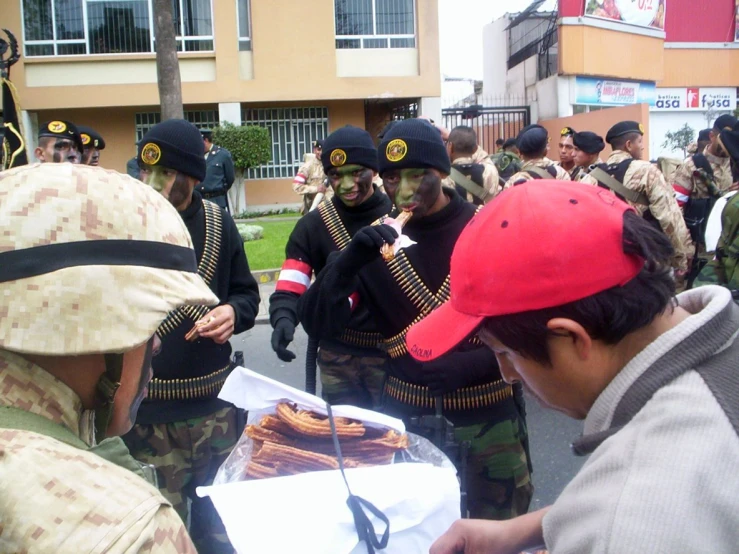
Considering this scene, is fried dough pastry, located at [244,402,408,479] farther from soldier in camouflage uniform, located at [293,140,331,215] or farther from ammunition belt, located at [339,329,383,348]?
soldier in camouflage uniform, located at [293,140,331,215]

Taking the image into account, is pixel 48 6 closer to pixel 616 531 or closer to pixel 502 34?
pixel 502 34

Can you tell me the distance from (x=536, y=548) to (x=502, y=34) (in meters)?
29.1

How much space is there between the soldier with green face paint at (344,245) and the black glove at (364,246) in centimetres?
82

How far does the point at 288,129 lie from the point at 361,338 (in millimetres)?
Result: 18113

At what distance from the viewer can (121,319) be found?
3.98 feet

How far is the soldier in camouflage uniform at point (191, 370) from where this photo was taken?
307 centimetres

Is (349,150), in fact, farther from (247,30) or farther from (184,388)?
(247,30)

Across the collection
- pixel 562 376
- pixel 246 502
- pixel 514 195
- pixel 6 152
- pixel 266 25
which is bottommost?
pixel 246 502

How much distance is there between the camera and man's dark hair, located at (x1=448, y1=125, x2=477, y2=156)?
6.93m

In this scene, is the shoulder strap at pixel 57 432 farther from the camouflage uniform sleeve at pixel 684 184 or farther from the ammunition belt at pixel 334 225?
the camouflage uniform sleeve at pixel 684 184

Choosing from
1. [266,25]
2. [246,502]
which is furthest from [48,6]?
[246,502]

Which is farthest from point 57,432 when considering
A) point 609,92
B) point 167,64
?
point 609,92

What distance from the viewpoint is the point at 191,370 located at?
3.12 m

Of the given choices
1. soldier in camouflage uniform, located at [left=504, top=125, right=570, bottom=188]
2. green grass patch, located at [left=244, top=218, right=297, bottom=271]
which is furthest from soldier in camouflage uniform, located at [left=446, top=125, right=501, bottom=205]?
green grass patch, located at [left=244, top=218, right=297, bottom=271]
